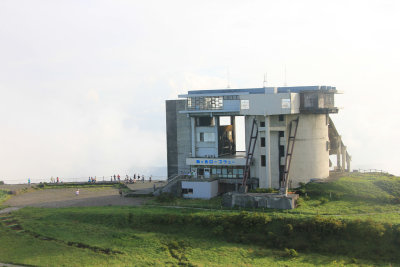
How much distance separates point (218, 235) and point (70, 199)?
112ft

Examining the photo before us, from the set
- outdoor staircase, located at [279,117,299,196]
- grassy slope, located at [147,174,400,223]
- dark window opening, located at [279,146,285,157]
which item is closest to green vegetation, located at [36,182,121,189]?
grassy slope, located at [147,174,400,223]

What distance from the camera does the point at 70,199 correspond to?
78.5 m

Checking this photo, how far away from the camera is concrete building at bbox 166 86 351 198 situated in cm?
7238

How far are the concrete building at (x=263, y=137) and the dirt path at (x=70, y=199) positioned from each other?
12.0 metres

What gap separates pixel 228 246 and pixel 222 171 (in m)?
26.8

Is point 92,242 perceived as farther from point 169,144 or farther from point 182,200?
point 169,144

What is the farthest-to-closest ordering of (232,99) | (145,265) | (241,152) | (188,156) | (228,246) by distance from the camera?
1. (241,152)
2. (188,156)
3. (232,99)
4. (228,246)
5. (145,265)

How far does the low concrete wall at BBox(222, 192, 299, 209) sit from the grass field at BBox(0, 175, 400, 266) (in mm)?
1824

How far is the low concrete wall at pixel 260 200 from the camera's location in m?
61.1

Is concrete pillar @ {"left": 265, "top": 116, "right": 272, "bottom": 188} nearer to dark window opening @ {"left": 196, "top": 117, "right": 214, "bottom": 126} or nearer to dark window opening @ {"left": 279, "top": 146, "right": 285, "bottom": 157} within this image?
dark window opening @ {"left": 279, "top": 146, "right": 285, "bottom": 157}

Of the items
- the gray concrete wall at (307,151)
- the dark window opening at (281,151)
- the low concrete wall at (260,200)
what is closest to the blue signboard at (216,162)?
the dark window opening at (281,151)

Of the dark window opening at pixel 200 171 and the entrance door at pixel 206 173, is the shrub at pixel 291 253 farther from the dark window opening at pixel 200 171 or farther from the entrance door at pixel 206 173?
the dark window opening at pixel 200 171

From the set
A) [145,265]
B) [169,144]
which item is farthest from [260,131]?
[145,265]

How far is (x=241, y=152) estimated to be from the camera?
303 feet
